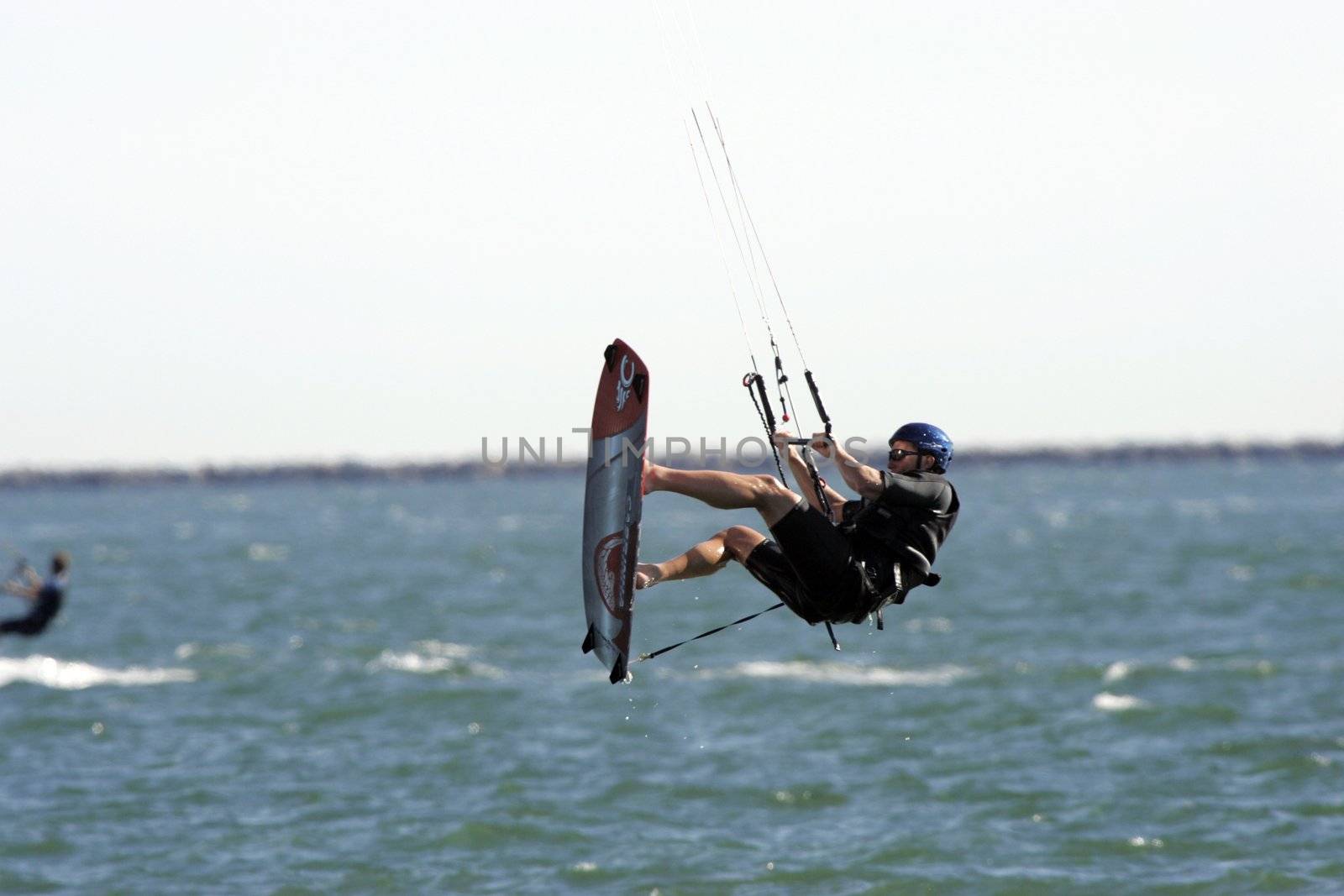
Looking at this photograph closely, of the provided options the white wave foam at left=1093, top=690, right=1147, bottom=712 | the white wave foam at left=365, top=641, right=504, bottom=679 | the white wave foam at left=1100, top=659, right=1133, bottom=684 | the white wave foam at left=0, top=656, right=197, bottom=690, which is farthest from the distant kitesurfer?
the white wave foam at left=1100, top=659, right=1133, bottom=684

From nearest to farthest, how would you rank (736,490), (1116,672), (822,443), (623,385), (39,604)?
(822,443) < (736,490) < (623,385) < (39,604) < (1116,672)

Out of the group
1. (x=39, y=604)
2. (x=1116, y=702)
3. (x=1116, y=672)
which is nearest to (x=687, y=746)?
(x=1116, y=702)

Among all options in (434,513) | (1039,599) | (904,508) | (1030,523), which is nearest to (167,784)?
(904,508)

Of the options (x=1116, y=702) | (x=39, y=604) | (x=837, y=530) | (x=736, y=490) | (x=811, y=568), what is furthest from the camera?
(x=39, y=604)

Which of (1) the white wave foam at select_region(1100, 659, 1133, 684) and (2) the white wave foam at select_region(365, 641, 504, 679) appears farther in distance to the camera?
(2) the white wave foam at select_region(365, 641, 504, 679)

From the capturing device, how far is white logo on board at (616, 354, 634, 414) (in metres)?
10.7

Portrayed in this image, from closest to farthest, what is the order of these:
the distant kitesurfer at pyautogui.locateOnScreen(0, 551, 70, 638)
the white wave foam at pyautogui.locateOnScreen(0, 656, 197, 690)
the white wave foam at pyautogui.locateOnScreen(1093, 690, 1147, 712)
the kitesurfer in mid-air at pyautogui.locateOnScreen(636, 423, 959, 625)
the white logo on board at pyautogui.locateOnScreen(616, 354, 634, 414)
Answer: the kitesurfer in mid-air at pyautogui.locateOnScreen(636, 423, 959, 625), the white logo on board at pyautogui.locateOnScreen(616, 354, 634, 414), the white wave foam at pyautogui.locateOnScreen(1093, 690, 1147, 712), the distant kitesurfer at pyautogui.locateOnScreen(0, 551, 70, 638), the white wave foam at pyautogui.locateOnScreen(0, 656, 197, 690)

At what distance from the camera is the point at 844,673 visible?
99.7 ft

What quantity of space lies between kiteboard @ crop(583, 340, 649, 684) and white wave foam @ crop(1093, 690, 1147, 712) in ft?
54.4

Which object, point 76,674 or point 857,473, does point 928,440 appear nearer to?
point 857,473

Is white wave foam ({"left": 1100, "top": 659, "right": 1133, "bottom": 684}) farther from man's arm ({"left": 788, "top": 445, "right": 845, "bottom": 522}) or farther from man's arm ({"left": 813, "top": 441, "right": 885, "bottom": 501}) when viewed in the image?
man's arm ({"left": 813, "top": 441, "right": 885, "bottom": 501})

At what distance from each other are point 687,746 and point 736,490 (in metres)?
14.0

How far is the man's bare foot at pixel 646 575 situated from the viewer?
10586mm

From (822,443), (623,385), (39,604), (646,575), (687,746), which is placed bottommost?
(687,746)
